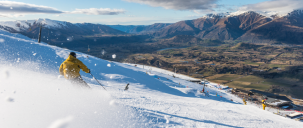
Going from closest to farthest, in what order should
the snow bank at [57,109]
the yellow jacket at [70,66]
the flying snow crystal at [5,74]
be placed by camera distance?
the snow bank at [57,109], the yellow jacket at [70,66], the flying snow crystal at [5,74]

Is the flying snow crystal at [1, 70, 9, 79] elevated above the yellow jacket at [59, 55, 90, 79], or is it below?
below

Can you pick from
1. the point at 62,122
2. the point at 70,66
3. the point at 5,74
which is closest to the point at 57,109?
the point at 62,122

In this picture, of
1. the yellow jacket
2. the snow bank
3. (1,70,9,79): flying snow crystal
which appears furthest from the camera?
(1,70,9,79): flying snow crystal

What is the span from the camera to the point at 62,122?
546cm

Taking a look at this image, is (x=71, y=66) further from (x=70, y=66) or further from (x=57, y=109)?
(x=57, y=109)

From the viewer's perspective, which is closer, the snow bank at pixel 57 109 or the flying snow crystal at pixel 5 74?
the snow bank at pixel 57 109

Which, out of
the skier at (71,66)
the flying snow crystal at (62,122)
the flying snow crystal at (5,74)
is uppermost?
the skier at (71,66)

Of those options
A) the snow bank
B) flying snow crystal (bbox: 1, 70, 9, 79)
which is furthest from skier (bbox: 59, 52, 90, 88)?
flying snow crystal (bbox: 1, 70, 9, 79)

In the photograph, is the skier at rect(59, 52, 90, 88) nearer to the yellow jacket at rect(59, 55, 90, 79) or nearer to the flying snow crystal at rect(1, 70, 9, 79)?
the yellow jacket at rect(59, 55, 90, 79)

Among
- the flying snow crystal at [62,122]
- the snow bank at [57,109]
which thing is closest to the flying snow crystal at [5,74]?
the snow bank at [57,109]

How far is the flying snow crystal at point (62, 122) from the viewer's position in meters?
5.21

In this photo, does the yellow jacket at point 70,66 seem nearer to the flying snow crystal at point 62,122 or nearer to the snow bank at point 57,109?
the snow bank at point 57,109

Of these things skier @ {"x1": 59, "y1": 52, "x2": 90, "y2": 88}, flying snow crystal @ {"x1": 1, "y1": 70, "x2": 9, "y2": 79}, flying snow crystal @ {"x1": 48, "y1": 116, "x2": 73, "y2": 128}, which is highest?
skier @ {"x1": 59, "y1": 52, "x2": 90, "y2": 88}

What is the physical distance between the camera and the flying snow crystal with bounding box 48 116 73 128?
17.1 ft
